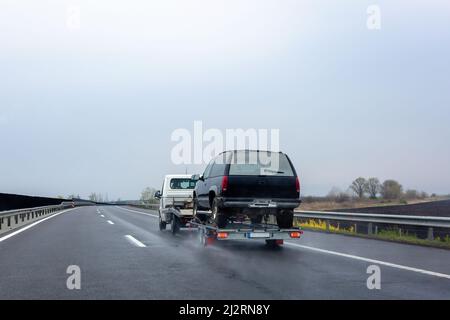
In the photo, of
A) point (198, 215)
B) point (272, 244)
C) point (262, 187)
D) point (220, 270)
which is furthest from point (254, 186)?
point (198, 215)

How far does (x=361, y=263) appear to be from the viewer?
9.45 meters

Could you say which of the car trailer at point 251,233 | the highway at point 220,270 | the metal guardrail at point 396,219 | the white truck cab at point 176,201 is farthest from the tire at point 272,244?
the metal guardrail at point 396,219

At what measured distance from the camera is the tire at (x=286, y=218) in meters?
12.0

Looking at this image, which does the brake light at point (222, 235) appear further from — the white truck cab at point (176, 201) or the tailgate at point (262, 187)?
the white truck cab at point (176, 201)

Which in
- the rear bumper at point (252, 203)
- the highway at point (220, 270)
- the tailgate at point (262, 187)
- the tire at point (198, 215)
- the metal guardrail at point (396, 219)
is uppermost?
the tailgate at point (262, 187)

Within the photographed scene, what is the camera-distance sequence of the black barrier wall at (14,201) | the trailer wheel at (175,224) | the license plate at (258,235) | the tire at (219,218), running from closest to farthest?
the license plate at (258,235) < the tire at (219,218) < the trailer wheel at (175,224) < the black barrier wall at (14,201)

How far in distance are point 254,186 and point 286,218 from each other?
1404 mm

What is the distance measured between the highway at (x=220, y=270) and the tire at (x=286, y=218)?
60 cm

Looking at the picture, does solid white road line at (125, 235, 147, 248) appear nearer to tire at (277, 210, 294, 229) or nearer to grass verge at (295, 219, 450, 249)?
tire at (277, 210, 294, 229)
